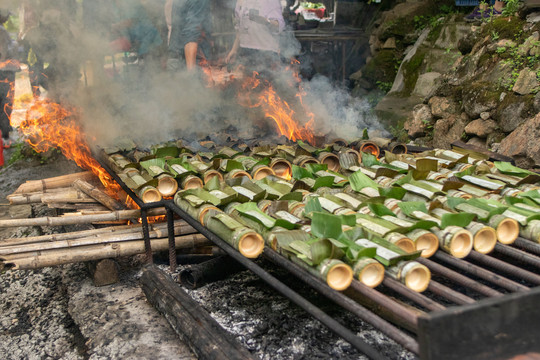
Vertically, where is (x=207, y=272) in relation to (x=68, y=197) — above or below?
below

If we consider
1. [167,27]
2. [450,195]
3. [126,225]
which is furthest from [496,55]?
[167,27]

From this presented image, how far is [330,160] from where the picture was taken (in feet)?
17.7

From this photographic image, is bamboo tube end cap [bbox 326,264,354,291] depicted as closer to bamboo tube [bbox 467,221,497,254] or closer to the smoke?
bamboo tube [bbox 467,221,497,254]

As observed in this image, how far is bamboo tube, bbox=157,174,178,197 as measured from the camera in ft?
14.9

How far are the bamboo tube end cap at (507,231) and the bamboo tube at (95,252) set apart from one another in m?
2.59

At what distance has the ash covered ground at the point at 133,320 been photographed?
11.3 feet

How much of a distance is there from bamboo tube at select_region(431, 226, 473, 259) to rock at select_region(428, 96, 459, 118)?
4.64m

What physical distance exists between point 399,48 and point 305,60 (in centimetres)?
236

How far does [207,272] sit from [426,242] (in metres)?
1.97

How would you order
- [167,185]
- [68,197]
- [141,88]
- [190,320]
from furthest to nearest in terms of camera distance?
[141,88] < [68,197] < [167,185] < [190,320]

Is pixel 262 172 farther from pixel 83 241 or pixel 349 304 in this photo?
pixel 349 304

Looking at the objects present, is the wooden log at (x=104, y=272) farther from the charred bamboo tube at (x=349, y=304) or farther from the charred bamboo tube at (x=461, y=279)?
the charred bamboo tube at (x=461, y=279)

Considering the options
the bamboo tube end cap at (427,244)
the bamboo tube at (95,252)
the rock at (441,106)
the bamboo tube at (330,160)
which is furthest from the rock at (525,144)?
the bamboo tube at (95,252)

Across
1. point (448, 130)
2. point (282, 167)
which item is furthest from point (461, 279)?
point (448, 130)
